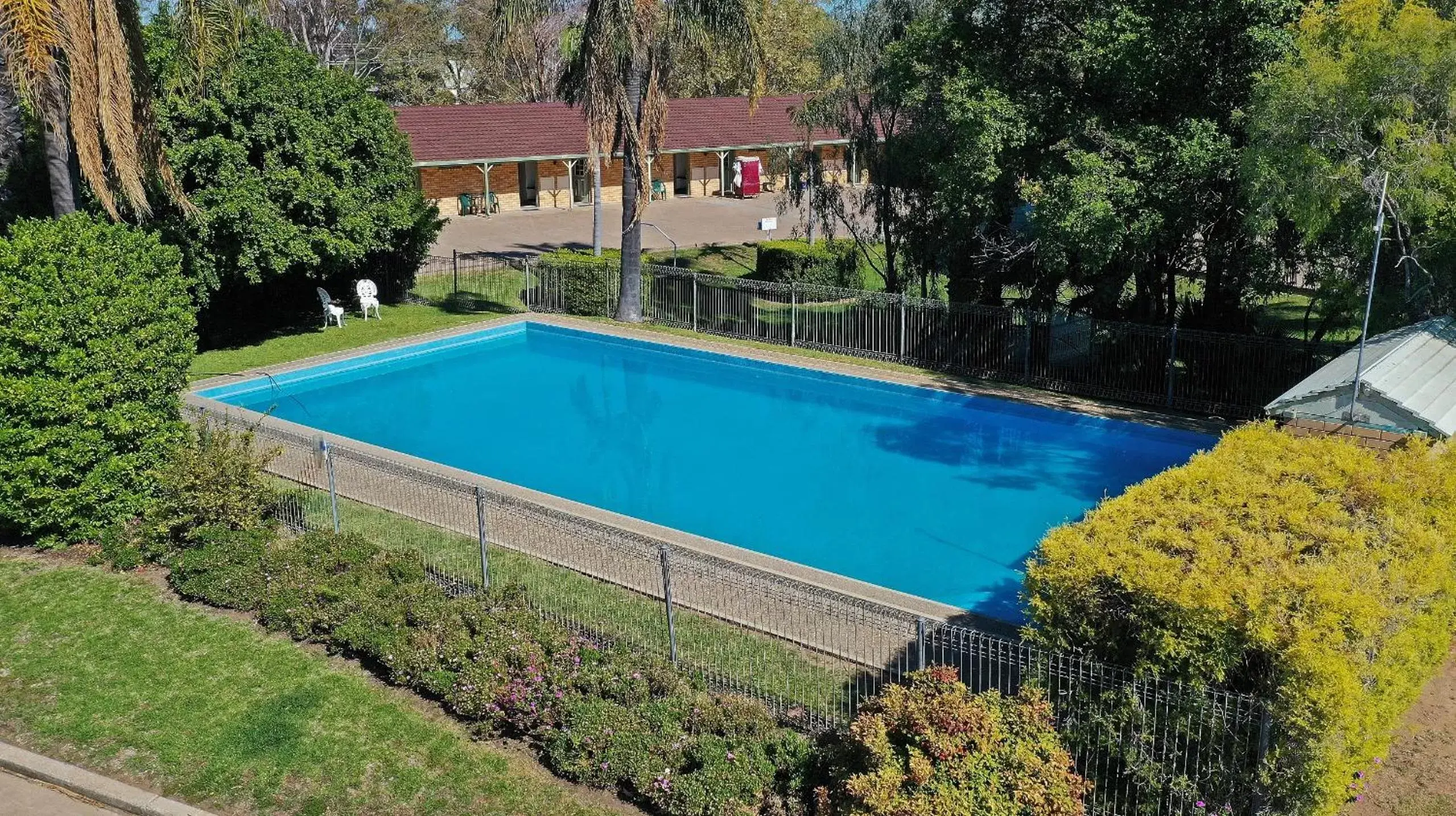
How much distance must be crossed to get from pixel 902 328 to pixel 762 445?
14.7 feet

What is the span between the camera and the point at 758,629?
11117 mm

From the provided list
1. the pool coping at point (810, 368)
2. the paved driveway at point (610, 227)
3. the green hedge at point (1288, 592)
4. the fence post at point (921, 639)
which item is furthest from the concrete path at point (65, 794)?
the paved driveway at point (610, 227)

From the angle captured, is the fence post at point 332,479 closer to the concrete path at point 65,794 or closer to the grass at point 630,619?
the grass at point 630,619

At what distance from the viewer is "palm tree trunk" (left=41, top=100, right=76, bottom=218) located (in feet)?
56.3

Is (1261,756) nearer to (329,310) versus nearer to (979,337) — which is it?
(979,337)

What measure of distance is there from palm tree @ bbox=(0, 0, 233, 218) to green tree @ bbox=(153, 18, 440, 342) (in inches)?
130

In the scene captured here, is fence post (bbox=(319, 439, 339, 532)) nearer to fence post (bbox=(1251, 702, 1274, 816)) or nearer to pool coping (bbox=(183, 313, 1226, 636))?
pool coping (bbox=(183, 313, 1226, 636))

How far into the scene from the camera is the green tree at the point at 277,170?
72.1ft

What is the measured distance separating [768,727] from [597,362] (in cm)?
1635

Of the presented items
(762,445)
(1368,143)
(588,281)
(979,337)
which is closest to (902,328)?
(979,337)

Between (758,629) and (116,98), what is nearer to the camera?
(758,629)

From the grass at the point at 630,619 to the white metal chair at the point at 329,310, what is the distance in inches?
506

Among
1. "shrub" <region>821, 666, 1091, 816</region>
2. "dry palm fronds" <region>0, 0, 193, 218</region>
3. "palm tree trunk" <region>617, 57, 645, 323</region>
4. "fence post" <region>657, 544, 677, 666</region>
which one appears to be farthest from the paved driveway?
"shrub" <region>821, 666, 1091, 816</region>

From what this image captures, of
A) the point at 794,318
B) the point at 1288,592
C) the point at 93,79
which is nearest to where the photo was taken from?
the point at 1288,592
